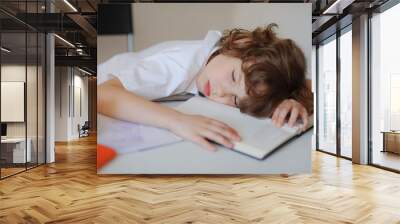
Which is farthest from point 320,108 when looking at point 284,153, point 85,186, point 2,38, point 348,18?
point 2,38

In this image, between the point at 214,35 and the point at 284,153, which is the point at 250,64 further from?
the point at 284,153

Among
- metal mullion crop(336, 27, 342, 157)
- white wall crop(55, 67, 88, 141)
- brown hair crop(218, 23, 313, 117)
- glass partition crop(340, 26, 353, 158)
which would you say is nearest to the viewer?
brown hair crop(218, 23, 313, 117)

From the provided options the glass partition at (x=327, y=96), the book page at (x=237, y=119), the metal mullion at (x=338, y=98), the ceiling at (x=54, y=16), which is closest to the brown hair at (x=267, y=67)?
the book page at (x=237, y=119)

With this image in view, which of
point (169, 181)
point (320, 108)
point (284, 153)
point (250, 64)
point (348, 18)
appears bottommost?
point (169, 181)

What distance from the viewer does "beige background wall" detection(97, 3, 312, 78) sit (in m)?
6.73

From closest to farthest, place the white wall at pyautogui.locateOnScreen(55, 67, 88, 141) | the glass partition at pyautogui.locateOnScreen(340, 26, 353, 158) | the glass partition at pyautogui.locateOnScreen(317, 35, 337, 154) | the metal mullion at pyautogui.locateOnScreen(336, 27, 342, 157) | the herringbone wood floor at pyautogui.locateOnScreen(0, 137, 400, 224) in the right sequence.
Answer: the herringbone wood floor at pyautogui.locateOnScreen(0, 137, 400, 224), the glass partition at pyautogui.locateOnScreen(340, 26, 353, 158), the metal mullion at pyautogui.locateOnScreen(336, 27, 342, 157), the glass partition at pyautogui.locateOnScreen(317, 35, 337, 154), the white wall at pyautogui.locateOnScreen(55, 67, 88, 141)

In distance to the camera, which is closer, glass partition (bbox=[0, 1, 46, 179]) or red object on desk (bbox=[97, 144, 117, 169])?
red object on desk (bbox=[97, 144, 117, 169])

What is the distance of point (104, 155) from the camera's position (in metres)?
6.87

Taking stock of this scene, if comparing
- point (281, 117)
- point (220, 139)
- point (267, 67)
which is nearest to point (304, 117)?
point (281, 117)

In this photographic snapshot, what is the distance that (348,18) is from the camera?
8.35m

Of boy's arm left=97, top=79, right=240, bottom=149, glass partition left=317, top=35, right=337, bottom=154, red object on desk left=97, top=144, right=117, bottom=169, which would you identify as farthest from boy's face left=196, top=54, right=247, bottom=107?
glass partition left=317, top=35, right=337, bottom=154

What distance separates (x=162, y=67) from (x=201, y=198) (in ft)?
7.90

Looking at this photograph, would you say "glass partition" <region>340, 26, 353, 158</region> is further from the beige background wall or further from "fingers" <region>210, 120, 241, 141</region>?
"fingers" <region>210, 120, 241, 141</region>

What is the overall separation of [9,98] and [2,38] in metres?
1.11
